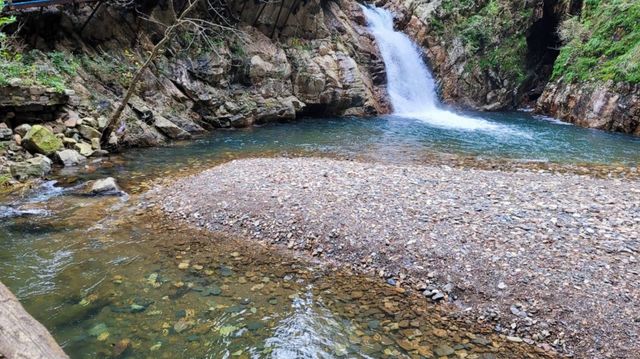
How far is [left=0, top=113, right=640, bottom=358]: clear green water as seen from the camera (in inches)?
181

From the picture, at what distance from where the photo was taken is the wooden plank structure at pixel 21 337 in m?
2.60

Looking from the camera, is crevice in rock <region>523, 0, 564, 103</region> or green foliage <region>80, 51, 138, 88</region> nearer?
green foliage <region>80, 51, 138, 88</region>

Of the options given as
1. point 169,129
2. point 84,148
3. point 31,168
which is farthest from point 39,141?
point 169,129

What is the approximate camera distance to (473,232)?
6574 millimetres

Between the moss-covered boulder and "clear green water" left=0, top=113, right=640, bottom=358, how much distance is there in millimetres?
2468

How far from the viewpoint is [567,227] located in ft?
21.6

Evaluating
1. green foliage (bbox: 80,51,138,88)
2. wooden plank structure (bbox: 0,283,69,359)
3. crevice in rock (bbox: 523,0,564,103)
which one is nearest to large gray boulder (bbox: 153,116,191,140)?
green foliage (bbox: 80,51,138,88)

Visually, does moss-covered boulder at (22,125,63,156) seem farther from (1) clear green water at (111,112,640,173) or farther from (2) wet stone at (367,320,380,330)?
(2) wet stone at (367,320,380,330)

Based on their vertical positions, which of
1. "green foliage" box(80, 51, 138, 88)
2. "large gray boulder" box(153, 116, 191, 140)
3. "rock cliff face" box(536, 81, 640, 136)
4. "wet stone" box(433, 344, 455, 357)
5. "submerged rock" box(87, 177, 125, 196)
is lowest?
"wet stone" box(433, 344, 455, 357)

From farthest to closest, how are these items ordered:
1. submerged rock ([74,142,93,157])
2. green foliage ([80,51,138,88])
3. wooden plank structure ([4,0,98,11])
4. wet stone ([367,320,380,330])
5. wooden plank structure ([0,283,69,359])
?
green foliage ([80,51,138,88]) → wooden plank structure ([4,0,98,11]) → submerged rock ([74,142,93,157]) → wet stone ([367,320,380,330]) → wooden plank structure ([0,283,69,359])

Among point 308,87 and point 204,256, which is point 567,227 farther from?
point 308,87

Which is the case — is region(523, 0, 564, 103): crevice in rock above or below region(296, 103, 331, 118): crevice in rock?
above

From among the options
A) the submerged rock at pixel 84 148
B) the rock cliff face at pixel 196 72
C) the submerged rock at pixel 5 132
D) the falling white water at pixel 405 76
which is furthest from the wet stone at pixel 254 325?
the falling white water at pixel 405 76

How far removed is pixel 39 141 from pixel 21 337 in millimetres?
10685
